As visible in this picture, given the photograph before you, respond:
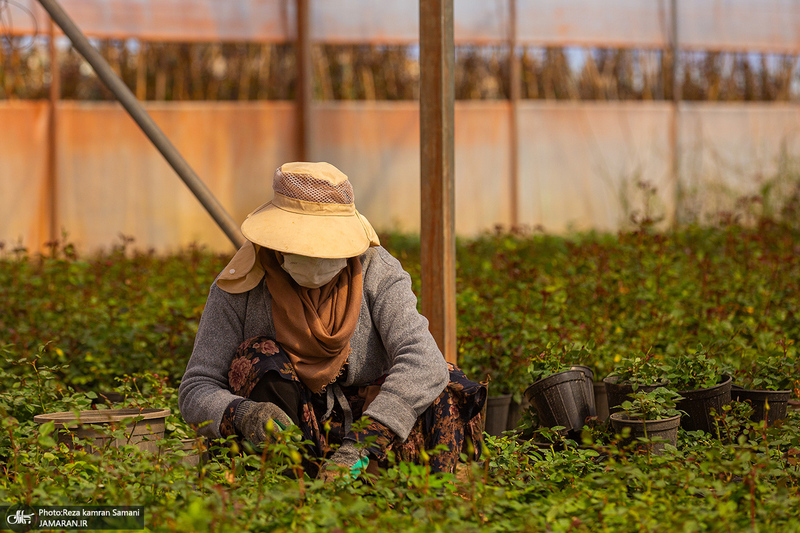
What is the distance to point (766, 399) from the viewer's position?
2.99 meters

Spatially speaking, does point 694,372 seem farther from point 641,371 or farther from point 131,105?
point 131,105

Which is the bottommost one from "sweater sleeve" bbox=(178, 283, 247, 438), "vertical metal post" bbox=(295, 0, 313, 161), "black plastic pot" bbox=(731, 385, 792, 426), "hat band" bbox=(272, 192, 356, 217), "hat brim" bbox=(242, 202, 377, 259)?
"black plastic pot" bbox=(731, 385, 792, 426)

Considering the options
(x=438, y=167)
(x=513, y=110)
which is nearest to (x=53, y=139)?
(x=513, y=110)

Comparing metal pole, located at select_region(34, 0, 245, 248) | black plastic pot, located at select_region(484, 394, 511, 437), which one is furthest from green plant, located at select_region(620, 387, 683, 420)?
metal pole, located at select_region(34, 0, 245, 248)

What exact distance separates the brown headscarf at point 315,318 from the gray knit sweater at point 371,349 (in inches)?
Answer: 3.1

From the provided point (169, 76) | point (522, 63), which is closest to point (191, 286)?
point (169, 76)

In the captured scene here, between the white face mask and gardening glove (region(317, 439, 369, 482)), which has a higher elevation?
the white face mask

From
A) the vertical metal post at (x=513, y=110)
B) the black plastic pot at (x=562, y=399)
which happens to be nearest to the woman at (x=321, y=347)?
the black plastic pot at (x=562, y=399)

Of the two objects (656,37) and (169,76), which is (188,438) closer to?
(169,76)

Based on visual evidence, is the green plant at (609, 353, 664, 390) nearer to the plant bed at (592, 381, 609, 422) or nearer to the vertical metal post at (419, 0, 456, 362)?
the plant bed at (592, 381, 609, 422)

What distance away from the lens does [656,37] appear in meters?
8.92

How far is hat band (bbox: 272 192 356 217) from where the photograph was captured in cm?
262

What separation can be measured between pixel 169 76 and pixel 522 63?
3.81 metres

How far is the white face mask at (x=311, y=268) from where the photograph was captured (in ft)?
8.44
